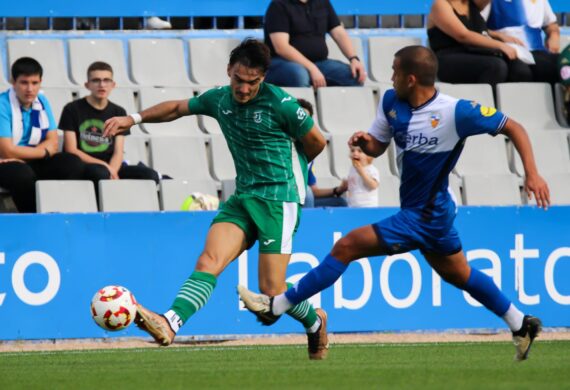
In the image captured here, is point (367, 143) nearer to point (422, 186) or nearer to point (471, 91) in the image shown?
point (422, 186)

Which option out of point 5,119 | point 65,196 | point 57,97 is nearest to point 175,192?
point 65,196

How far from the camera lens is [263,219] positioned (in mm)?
8516

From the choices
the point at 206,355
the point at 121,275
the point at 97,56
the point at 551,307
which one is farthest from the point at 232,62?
the point at 97,56

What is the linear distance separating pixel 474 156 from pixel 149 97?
3528 millimetres

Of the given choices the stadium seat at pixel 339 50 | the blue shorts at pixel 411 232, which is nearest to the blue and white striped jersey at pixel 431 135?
the blue shorts at pixel 411 232

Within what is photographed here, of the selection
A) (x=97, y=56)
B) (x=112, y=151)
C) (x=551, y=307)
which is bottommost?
(x=551, y=307)

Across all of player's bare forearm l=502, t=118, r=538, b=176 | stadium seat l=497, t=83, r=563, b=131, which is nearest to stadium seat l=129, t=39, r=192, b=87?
stadium seat l=497, t=83, r=563, b=131

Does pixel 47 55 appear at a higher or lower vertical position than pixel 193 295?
higher

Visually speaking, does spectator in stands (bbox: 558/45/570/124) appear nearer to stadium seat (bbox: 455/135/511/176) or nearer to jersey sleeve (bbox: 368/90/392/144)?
stadium seat (bbox: 455/135/511/176)

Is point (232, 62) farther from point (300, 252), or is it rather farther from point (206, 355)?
point (300, 252)

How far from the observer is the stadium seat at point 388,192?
1287 centimetres

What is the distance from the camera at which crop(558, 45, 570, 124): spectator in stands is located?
46.6ft

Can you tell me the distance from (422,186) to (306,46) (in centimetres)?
569

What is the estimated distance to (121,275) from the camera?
1115 cm
